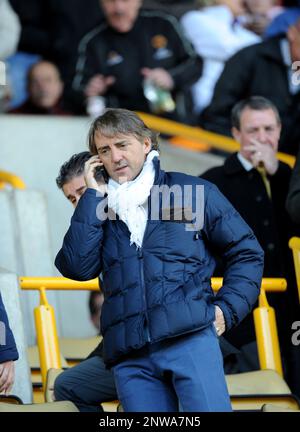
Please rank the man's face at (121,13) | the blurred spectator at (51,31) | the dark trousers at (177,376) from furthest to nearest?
the blurred spectator at (51,31) → the man's face at (121,13) → the dark trousers at (177,376)

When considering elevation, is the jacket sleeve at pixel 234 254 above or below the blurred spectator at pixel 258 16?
below

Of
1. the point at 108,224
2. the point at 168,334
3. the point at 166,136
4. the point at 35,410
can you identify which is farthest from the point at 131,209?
the point at 166,136

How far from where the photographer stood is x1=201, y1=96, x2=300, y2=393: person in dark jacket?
770 centimetres

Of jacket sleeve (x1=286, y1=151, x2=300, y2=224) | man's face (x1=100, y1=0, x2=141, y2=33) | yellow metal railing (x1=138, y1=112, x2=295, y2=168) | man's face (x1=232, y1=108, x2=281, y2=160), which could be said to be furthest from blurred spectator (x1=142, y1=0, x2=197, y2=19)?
jacket sleeve (x1=286, y1=151, x2=300, y2=224)

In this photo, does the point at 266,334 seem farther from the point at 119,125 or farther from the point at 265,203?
the point at 119,125

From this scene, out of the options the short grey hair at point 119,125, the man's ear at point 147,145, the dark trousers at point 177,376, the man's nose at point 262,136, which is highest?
the man's nose at point 262,136

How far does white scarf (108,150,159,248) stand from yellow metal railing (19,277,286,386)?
1.57 metres

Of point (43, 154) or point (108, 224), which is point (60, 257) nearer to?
point (108, 224)

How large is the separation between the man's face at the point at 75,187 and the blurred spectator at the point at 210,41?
4.57 meters

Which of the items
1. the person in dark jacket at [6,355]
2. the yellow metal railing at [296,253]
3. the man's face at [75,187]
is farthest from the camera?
the yellow metal railing at [296,253]

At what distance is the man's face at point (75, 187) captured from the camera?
6.39m

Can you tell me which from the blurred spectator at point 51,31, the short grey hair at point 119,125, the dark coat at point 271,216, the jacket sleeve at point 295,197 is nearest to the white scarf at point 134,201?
the short grey hair at point 119,125

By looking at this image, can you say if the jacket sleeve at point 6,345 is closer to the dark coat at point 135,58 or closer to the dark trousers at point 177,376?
the dark trousers at point 177,376

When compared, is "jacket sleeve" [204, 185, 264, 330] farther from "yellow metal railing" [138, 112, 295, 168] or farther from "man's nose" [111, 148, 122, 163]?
"yellow metal railing" [138, 112, 295, 168]
